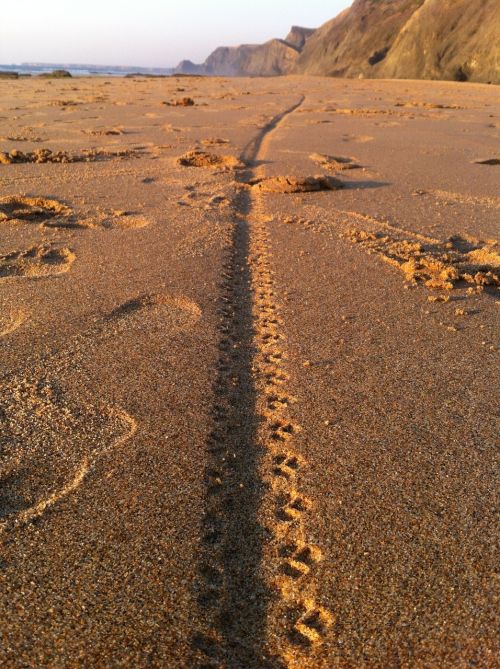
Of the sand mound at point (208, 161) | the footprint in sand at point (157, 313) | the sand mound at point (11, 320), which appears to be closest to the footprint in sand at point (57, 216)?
the footprint in sand at point (157, 313)

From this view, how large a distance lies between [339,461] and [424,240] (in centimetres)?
246

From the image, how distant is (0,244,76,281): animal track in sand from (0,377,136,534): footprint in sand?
1.23 metres

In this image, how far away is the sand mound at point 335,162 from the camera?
5.95m

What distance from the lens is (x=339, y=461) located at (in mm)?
1751

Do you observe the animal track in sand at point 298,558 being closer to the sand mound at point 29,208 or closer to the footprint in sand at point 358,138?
the sand mound at point 29,208

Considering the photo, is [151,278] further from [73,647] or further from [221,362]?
[73,647]

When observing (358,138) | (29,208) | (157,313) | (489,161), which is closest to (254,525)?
(157,313)

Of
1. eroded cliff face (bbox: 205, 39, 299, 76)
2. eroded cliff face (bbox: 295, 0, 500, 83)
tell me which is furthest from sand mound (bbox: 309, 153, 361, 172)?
eroded cliff face (bbox: 205, 39, 299, 76)

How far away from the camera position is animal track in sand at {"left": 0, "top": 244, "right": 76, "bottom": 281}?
10.4 feet

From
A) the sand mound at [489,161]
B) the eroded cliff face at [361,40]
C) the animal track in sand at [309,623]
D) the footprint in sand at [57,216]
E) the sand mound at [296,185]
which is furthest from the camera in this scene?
the eroded cliff face at [361,40]

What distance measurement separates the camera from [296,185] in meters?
4.96

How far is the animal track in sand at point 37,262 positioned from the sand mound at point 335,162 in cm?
353

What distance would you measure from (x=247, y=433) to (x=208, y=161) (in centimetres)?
475

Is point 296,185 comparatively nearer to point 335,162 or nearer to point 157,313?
point 335,162
